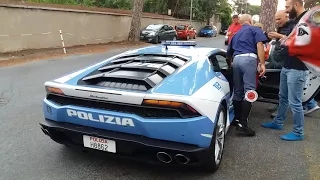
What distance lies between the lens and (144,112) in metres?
2.87

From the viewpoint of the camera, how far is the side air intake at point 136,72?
10.2 feet

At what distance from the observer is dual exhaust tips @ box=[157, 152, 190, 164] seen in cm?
277

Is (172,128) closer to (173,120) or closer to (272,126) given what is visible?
Answer: (173,120)

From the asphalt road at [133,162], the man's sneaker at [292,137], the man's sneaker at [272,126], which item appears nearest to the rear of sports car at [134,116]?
the asphalt road at [133,162]

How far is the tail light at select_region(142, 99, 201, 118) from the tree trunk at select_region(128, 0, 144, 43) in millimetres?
19209

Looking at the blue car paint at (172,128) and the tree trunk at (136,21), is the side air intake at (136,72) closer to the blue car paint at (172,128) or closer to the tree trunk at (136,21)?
the blue car paint at (172,128)

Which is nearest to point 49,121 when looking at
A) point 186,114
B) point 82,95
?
point 82,95

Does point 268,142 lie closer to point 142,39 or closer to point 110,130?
point 110,130

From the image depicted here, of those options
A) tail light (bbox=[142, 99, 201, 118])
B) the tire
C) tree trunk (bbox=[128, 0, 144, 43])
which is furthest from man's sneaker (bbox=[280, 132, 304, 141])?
tree trunk (bbox=[128, 0, 144, 43])

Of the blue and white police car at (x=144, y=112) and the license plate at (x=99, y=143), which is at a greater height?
the blue and white police car at (x=144, y=112)

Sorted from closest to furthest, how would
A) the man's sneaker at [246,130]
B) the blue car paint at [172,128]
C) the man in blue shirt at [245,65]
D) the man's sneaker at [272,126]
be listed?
the blue car paint at [172,128] < the man in blue shirt at [245,65] < the man's sneaker at [246,130] < the man's sneaker at [272,126]

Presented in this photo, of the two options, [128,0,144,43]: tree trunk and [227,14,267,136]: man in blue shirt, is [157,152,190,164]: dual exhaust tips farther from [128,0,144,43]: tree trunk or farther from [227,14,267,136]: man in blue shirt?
[128,0,144,43]: tree trunk

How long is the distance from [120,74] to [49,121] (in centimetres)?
89

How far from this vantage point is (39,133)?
14.0ft
